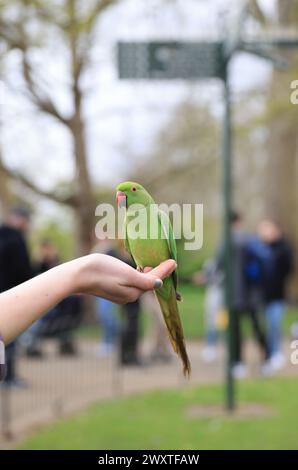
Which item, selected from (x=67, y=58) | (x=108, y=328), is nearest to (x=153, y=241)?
(x=67, y=58)

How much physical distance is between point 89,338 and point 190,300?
11.7m

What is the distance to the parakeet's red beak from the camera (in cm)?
125

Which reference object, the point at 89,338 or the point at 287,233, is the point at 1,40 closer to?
the point at 89,338

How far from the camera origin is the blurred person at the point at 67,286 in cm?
142

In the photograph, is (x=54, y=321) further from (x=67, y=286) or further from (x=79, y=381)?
(x=67, y=286)

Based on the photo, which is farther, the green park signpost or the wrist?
the green park signpost

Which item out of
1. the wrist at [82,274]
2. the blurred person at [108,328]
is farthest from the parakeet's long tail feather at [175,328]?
the blurred person at [108,328]

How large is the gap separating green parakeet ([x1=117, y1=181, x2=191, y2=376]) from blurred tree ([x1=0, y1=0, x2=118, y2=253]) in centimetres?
88

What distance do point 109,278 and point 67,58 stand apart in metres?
1.60

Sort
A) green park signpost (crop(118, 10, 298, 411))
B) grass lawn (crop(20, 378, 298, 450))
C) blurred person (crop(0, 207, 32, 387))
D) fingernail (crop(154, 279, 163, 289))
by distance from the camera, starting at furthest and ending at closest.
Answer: grass lawn (crop(20, 378, 298, 450)) → blurred person (crop(0, 207, 32, 387)) → green park signpost (crop(118, 10, 298, 411)) → fingernail (crop(154, 279, 163, 289))

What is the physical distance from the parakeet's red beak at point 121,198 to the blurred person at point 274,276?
6.45 m

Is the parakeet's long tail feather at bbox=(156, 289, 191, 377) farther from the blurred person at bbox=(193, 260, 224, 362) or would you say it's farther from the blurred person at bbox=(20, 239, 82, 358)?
the blurred person at bbox=(193, 260, 224, 362)

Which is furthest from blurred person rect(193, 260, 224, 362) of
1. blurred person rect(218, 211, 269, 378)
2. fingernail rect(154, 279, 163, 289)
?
fingernail rect(154, 279, 163, 289)

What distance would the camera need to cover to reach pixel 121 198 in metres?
1.26
